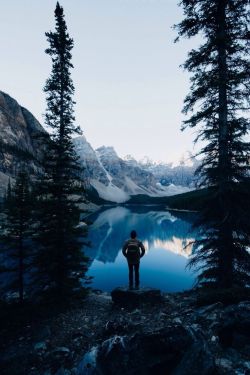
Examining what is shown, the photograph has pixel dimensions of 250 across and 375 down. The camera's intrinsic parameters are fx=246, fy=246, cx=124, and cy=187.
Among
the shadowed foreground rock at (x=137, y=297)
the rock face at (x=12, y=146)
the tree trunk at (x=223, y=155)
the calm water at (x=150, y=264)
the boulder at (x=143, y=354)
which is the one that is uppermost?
the rock face at (x=12, y=146)

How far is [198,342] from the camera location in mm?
6207

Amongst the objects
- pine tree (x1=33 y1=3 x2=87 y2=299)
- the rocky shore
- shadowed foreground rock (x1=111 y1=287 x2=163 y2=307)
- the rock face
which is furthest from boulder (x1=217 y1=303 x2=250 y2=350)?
the rock face

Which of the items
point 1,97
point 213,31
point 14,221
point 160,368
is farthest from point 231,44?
point 1,97

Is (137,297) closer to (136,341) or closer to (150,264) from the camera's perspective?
(136,341)

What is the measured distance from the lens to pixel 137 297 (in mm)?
12273

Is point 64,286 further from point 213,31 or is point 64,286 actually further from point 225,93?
point 213,31

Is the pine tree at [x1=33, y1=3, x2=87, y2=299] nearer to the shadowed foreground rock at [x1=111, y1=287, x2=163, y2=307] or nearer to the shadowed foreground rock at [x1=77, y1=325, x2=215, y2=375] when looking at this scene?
the shadowed foreground rock at [x1=111, y1=287, x2=163, y2=307]

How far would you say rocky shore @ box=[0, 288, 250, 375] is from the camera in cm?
614

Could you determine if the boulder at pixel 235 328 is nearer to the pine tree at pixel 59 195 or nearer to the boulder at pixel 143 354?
the boulder at pixel 143 354

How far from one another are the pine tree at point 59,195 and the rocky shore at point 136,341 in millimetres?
2356

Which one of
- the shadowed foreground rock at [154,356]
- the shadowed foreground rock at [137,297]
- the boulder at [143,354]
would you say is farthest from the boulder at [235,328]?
the shadowed foreground rock at [137,297]

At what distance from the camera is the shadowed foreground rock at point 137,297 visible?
12.2 metres

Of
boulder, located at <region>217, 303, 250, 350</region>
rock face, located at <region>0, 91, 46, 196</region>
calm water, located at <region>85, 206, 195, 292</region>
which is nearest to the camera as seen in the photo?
boulder, located at <region>217, 303, 250, 350</region>

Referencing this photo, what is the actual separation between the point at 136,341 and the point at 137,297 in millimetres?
5989
